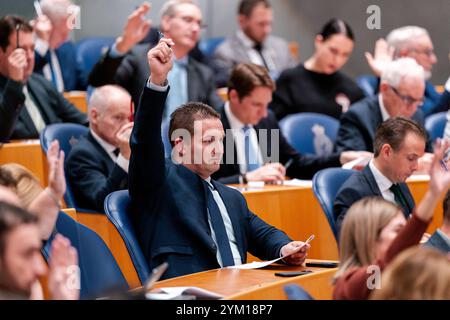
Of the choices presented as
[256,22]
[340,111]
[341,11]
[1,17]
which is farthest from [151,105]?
[341,11]

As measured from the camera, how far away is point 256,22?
23.7 ft

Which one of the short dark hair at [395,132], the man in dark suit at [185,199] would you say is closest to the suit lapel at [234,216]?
the man in dark suit at [185,199]

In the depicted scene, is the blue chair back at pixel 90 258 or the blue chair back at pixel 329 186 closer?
the blue chair back at pixel 90 258

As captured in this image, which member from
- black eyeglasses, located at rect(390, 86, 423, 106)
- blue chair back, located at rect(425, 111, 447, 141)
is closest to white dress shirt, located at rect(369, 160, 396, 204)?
black eyeglasses, located at rect(390, 86, 423, 106)

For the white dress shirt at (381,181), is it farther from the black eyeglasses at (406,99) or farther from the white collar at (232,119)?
the black eyeglasses at (406,99)

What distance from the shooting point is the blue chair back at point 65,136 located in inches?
175

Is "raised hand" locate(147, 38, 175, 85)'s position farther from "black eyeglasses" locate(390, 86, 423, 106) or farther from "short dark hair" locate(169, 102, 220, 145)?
"black eyeglasses" locate(390, 86, 423, 106)

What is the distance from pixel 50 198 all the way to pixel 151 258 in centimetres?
71

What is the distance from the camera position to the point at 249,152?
5051 mm

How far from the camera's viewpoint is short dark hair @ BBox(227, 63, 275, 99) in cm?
A: 498

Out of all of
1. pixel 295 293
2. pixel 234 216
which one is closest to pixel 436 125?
pixel 234 216

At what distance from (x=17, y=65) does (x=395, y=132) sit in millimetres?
1874

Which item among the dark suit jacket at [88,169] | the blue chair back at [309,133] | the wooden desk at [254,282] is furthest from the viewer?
the blue chair back at [309,133]

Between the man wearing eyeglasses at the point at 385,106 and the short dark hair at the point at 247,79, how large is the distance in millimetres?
546
